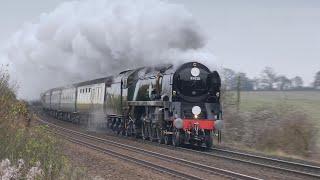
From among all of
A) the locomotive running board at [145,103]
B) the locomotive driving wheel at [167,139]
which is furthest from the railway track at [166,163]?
the locomotive running board at [145,103]

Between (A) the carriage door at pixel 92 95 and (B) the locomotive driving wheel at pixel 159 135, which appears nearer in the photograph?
(B) the locomotive driving wheel at pixel 159 135

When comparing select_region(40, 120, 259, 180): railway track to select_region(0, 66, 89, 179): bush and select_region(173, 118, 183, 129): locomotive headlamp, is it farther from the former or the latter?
select_region(0, 66, 89, 179): bush

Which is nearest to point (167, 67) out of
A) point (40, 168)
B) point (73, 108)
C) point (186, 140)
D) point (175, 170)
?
point (186, 140)

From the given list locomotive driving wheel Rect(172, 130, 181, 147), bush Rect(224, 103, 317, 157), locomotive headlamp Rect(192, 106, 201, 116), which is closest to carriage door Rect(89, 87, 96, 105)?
bush Rect(224, 103, 317, 157)

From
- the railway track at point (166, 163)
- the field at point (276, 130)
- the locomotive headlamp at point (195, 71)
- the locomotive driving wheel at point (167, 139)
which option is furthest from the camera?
the locomotive driving wheel at point (167, 139)

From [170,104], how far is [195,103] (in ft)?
3.06

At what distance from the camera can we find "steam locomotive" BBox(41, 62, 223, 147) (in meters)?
21.2

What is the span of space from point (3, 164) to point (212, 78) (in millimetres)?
12651

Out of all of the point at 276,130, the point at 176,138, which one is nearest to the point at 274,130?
the point at 276,130

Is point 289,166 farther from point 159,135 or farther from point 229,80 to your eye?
point 229,80

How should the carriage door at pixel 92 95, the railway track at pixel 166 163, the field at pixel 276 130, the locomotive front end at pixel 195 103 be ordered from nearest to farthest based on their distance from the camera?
the railway track at pixel 166 163
the locomotive front end at pixel 195 103
the field at pixel 276 130
the carriage door at pixel 92 95

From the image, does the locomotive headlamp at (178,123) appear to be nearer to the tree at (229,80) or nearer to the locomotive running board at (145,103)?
the locomotive running board at (145,103)

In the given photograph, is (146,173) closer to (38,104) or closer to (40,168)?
(40,168)

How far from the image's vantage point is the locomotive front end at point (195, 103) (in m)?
21.1
